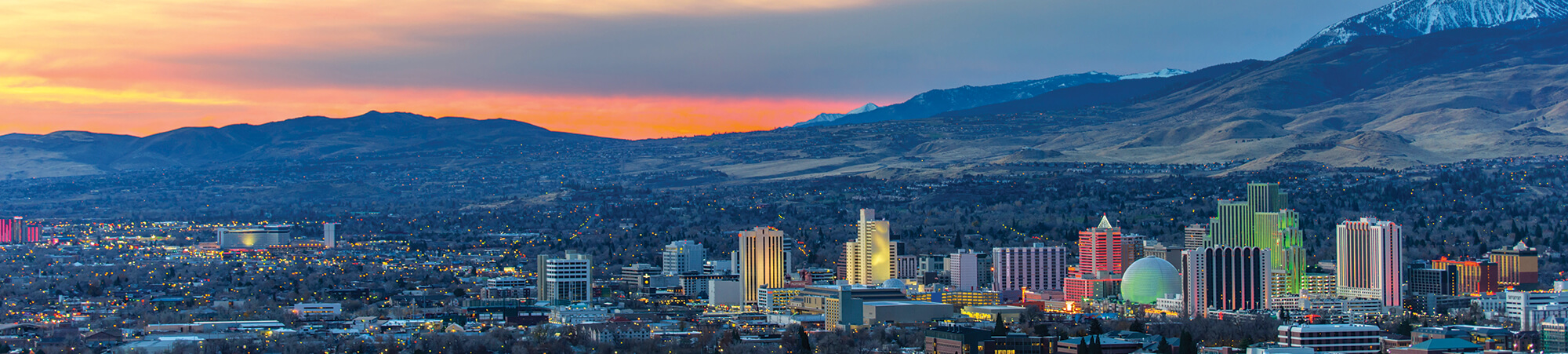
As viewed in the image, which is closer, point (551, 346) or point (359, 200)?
point (551, 346)

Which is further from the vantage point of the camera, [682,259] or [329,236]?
[329,236]

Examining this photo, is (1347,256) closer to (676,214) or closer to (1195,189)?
(1195,189)

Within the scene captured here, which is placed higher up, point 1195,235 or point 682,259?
point 1195,235

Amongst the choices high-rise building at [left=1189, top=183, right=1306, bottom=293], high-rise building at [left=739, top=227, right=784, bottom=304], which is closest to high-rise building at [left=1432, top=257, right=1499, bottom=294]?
high-rise building at [left=1189, top=183, right=1306, bottom=293]

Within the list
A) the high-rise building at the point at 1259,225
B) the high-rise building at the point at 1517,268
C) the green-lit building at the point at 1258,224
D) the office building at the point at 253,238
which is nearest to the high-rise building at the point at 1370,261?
the high-rise building at the point at 1259,225

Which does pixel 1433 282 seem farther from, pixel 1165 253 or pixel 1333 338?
pixel 1333 338

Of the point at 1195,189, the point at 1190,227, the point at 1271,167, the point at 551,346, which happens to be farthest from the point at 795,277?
the point at 1271,167

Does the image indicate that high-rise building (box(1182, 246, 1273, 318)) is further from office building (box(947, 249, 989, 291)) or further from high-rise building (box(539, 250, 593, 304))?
high-rise building (box(539, 250, 593, 304))

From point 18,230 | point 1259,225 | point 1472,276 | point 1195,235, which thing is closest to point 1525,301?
point 1472,276
